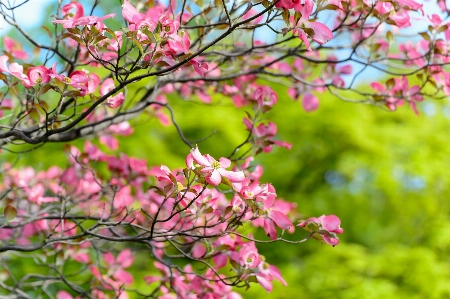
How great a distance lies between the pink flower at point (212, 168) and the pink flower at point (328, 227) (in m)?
0.23

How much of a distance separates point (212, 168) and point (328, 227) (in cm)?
29

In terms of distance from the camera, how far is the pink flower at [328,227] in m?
0.88

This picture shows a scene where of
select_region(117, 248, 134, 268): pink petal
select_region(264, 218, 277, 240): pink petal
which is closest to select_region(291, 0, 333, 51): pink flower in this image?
select_region(264, 218, 277, 240): pink petal

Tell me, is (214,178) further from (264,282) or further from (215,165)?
(264,282)

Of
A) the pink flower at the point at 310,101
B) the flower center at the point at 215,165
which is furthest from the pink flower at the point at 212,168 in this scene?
the pink flower at the point at 310,101

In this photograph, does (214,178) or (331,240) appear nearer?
(214,178)

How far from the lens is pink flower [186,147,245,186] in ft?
2.31

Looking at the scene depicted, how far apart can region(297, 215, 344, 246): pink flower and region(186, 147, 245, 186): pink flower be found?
0.23 m

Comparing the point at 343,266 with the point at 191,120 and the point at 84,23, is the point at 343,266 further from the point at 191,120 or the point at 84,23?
the point at 84,23

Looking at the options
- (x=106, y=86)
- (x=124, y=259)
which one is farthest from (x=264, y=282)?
(x=124, y=259)

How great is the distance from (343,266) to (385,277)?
23cm

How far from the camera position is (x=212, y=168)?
71 cm

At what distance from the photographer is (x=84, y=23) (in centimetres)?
71

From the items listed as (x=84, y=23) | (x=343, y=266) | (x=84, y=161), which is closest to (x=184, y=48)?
(x=84, y=23)
